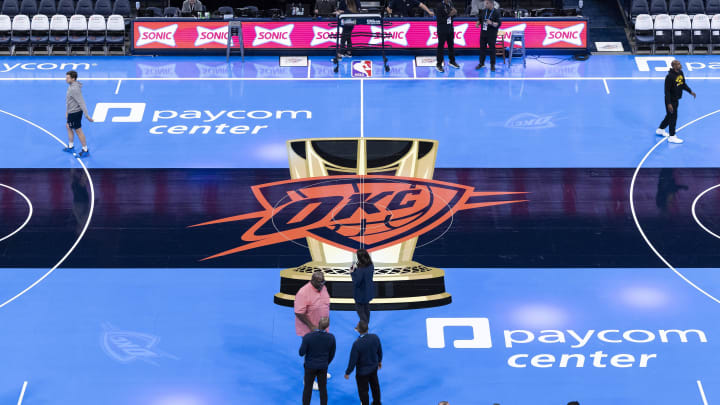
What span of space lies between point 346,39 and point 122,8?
6994 millimetres

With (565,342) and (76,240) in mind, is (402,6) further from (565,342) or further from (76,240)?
(565,342)

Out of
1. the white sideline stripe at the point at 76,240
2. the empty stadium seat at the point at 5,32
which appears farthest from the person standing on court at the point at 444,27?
the empty stadium seat at the point at 5,32

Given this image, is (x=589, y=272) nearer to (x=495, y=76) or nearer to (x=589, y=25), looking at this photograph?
(x=495, y=76)

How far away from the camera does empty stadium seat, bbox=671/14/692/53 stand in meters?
26.7

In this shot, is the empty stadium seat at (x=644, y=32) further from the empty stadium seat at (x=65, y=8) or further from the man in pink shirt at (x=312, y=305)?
the man in pink shirt at (x=312, y=305)

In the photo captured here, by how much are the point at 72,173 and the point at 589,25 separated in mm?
15018

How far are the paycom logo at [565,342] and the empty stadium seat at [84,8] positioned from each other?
688 inches

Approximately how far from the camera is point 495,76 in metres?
24.7

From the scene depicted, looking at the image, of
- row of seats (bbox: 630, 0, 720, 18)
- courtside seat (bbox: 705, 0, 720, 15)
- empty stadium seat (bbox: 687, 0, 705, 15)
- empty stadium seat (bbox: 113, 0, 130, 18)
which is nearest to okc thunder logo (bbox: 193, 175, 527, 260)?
empty stadium seat (bbox: 113, 0, 130, 18)

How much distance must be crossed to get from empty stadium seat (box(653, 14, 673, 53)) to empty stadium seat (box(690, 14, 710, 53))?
0.63m

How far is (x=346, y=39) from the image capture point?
2595cm

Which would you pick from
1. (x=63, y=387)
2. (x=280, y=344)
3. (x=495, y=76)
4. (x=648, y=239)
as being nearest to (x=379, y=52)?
(x=495, y=76)

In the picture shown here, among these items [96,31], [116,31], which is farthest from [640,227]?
[96,31]

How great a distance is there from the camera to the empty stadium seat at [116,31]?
26906 mm
